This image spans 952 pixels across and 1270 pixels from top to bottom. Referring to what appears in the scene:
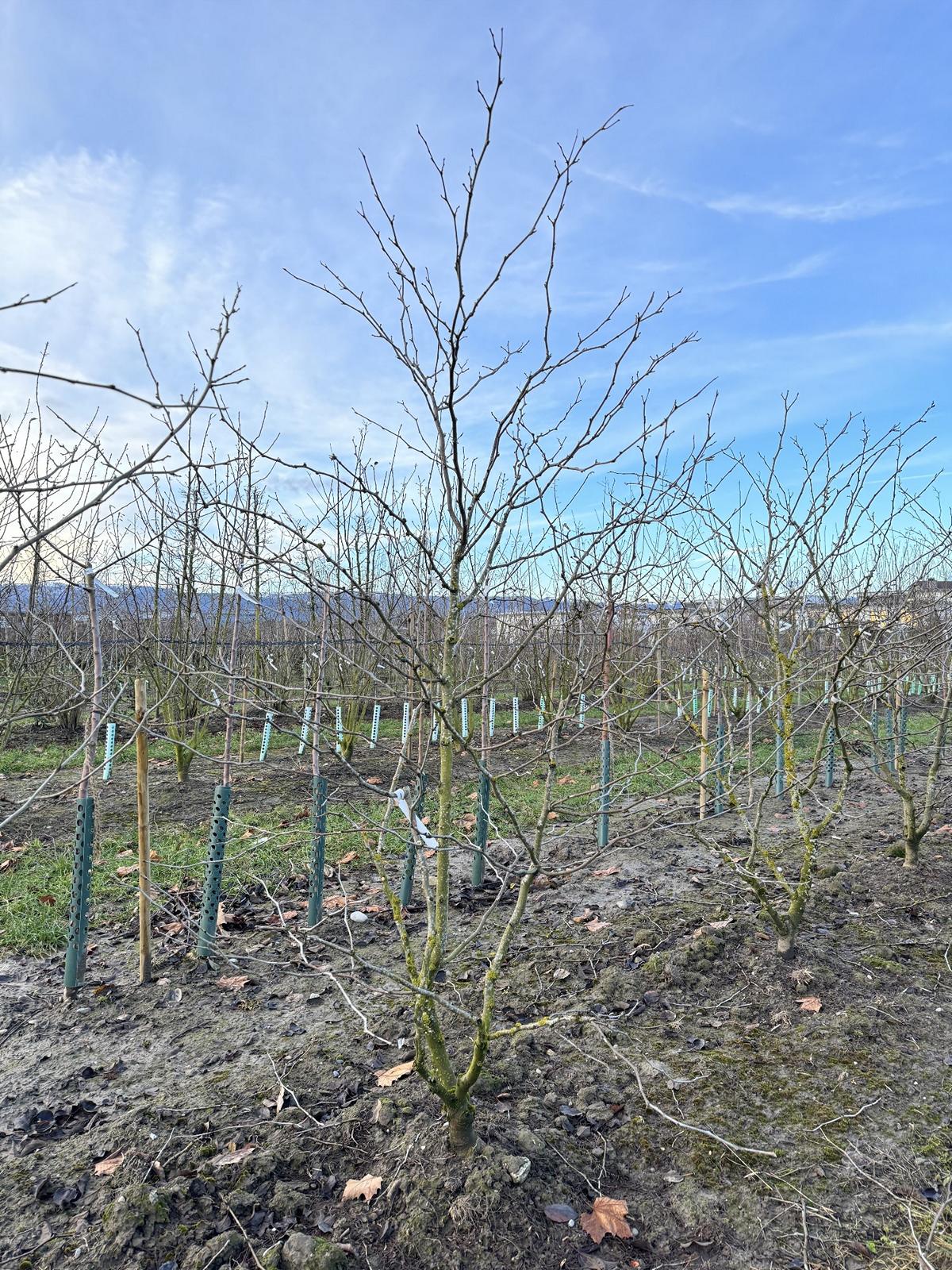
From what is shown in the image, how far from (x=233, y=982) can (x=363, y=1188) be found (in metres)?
1.73

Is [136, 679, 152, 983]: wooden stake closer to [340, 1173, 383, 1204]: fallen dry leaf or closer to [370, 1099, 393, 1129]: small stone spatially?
[370, 1099, 393, 1129]: small stone

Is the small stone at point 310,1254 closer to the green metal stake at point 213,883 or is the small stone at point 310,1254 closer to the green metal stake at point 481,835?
the green metal stake at point 213,883

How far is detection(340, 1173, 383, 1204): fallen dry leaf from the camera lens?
6.35 feet

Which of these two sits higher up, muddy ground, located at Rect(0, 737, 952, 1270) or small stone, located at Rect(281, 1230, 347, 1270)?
small stone, located at Rect(281, 1230, 347, 1270)

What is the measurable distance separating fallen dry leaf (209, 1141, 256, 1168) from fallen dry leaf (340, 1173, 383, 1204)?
0.32 meters

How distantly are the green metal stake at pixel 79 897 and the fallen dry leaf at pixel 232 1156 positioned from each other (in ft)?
5.11

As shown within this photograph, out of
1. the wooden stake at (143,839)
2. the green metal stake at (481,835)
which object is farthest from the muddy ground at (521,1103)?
the green metal stake at (481,835)

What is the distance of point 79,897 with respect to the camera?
131 inches

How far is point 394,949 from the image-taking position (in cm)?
379

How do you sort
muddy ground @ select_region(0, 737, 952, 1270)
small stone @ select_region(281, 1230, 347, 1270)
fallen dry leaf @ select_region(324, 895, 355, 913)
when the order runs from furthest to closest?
fallen dry leaf @ select_region(324, 895, 355, 913) → muddy ground @ select_region(0, 737, 952, 1270) → small stone @ select_region(281, 1230, 347, 1270)

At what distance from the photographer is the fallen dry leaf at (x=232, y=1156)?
207 centimetres

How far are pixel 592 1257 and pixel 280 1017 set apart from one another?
1698 mm

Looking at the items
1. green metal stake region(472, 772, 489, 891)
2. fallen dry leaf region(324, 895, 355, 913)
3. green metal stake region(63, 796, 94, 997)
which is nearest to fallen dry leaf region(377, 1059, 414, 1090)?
green metal stake region(63, 796, 94, 997)

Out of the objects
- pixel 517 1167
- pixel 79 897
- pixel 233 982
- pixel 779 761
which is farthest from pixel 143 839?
pixel 779 761
